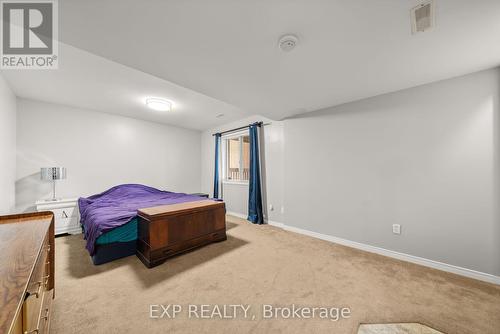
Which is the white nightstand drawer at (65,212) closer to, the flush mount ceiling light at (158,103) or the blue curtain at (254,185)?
the flush mount ceiling light at (158,103)

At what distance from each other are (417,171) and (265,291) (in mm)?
2232

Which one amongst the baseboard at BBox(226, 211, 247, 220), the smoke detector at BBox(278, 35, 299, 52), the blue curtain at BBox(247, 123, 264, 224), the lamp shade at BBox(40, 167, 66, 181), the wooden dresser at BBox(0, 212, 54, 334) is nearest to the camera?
the wooden dresser at BBox(0, 212, 54, 334)

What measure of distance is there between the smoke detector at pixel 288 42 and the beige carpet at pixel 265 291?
2138mm

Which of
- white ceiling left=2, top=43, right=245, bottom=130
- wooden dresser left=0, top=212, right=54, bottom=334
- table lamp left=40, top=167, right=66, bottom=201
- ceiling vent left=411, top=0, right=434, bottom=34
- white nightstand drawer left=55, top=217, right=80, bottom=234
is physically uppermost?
white ceiling left=2, top=43, right=245, bottom=130

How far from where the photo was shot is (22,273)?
689mm

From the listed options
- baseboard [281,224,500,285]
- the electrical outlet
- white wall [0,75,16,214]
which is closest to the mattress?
white wall [0,75,16,214]

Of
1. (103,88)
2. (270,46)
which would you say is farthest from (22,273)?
(103,88)

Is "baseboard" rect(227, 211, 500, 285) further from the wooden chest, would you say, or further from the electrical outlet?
the wooden chest

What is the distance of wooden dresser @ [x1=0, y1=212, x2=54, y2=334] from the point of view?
519 millimetres

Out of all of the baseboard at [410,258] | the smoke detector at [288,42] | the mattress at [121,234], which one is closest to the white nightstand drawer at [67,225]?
the mattress at [121,234]

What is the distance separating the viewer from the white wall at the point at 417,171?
1.93m

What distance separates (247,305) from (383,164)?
2.34 m

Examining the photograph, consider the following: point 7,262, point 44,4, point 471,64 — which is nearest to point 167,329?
point 7,262

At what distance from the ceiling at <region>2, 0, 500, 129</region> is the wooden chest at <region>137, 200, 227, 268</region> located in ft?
5.17
